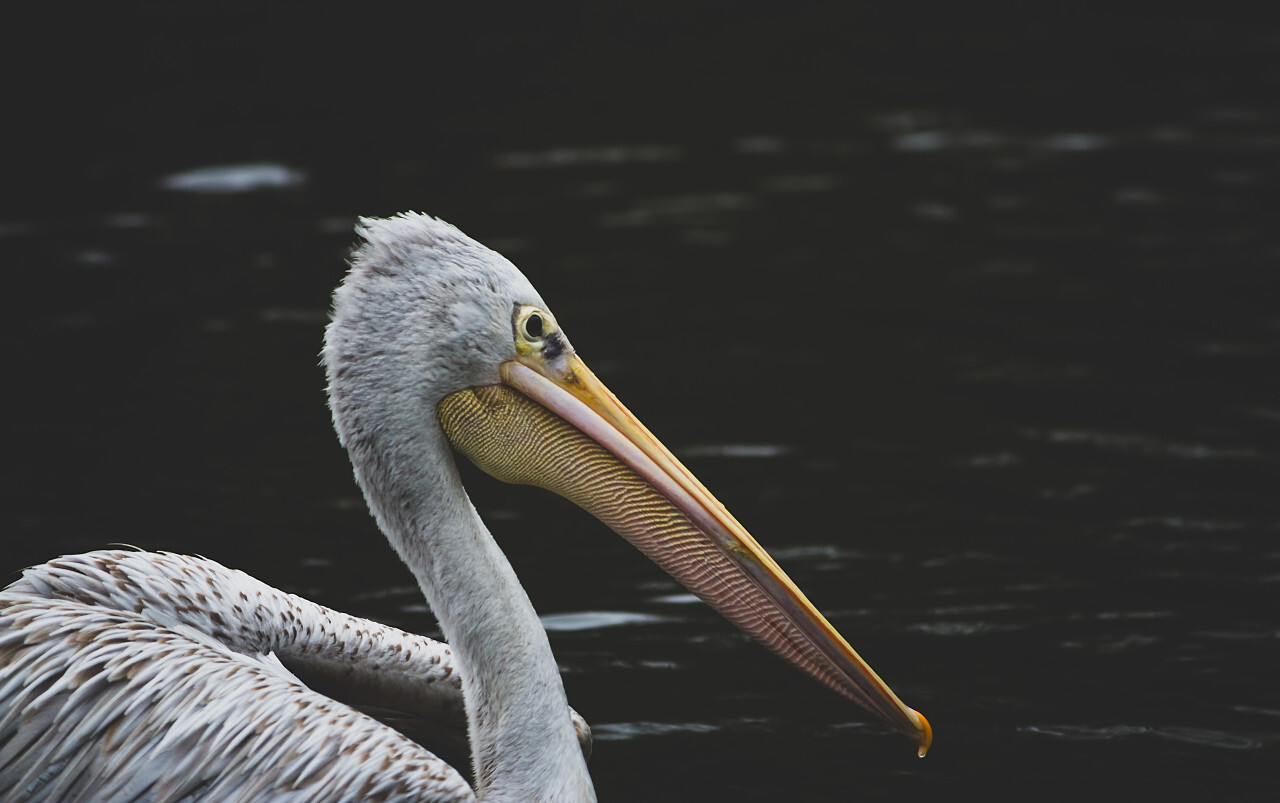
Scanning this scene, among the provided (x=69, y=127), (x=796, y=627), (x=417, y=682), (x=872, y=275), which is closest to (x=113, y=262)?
(x=69, y=127)

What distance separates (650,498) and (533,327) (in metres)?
0.50

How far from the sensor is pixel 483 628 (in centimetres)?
396

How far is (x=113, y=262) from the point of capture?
10484 millimetres

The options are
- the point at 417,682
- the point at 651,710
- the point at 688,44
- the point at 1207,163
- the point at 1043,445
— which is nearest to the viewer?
the point at 417,682

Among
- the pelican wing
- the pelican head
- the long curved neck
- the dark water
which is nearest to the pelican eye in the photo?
the pelican head

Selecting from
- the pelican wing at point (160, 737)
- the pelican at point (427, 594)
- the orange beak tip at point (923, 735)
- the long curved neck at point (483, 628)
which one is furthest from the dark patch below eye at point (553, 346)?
the orange beak tip at point (923, 735)

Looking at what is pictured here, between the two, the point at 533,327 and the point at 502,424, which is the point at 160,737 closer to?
the point at 502,424

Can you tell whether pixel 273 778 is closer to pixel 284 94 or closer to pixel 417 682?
pixel 417 682

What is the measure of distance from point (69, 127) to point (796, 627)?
11.2 m

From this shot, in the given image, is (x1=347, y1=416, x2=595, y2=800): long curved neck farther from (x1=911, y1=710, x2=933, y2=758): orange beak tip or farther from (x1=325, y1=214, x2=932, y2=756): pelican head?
(x1=911, y1=710, x2=933, y2=758): orange beak tip

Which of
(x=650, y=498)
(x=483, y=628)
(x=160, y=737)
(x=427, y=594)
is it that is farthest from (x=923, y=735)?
(x=160, y=737)

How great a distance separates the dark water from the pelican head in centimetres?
90

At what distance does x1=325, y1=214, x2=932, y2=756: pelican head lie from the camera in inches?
154

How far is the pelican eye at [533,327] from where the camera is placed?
3.98m
